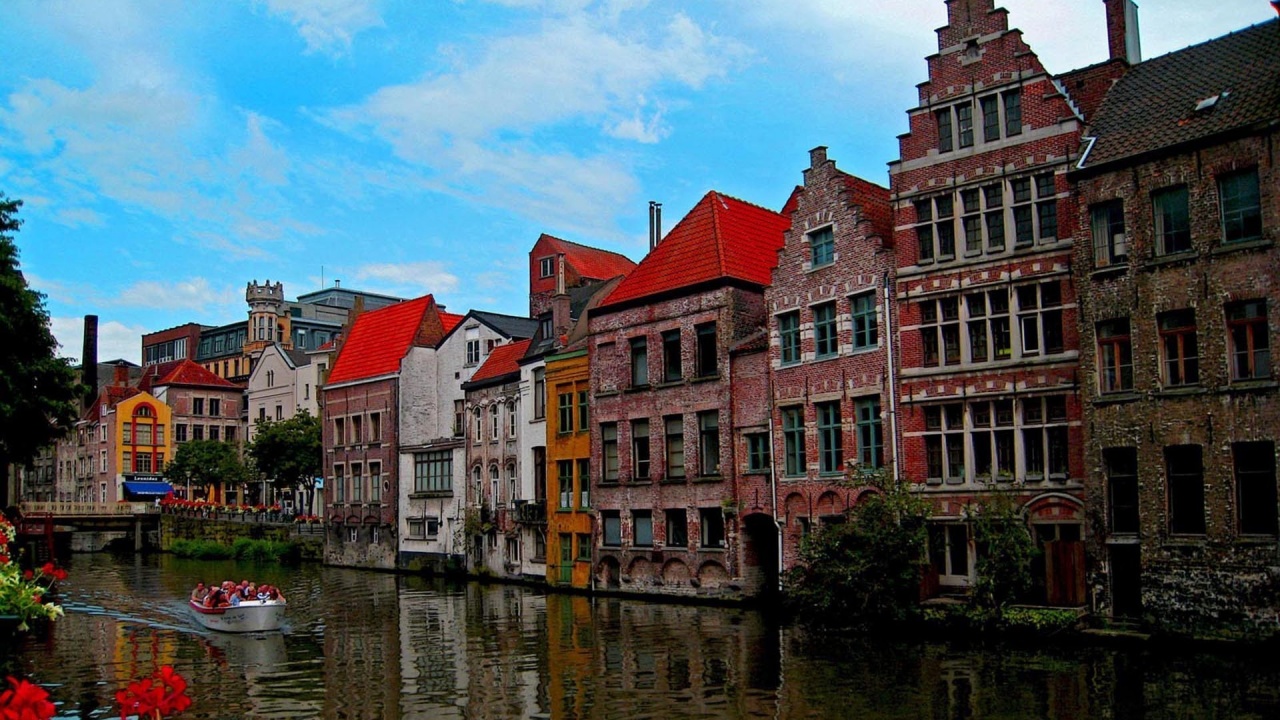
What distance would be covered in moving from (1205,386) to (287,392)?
235ft

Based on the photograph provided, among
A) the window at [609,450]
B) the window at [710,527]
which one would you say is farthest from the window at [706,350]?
the window at [609,450]

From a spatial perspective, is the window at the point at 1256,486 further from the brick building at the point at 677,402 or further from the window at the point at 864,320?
the brick building at the point at 677,402

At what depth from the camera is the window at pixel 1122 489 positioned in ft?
89.6

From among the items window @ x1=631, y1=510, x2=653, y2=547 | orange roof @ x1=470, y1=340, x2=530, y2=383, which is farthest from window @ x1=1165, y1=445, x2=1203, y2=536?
orange roof @ x1=470, y1=340, x2=530, y2=383

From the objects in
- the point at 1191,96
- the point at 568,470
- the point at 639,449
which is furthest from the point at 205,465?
the point at 1191,96

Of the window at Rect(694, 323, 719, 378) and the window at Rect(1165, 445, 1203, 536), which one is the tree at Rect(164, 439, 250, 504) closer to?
the window at Rect(694, 323, 719, 378)

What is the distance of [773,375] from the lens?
37.2 meters

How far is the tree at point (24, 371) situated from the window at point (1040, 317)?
29210mm

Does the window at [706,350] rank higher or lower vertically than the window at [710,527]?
higher

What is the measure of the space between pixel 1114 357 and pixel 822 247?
1074 centimetres

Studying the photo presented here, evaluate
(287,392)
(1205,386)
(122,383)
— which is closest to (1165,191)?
(1205,386)

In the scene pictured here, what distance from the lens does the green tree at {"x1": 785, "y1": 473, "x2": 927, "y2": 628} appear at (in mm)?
30016

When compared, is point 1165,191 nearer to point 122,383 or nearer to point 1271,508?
point 1271,508

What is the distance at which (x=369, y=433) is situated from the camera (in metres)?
61.5
